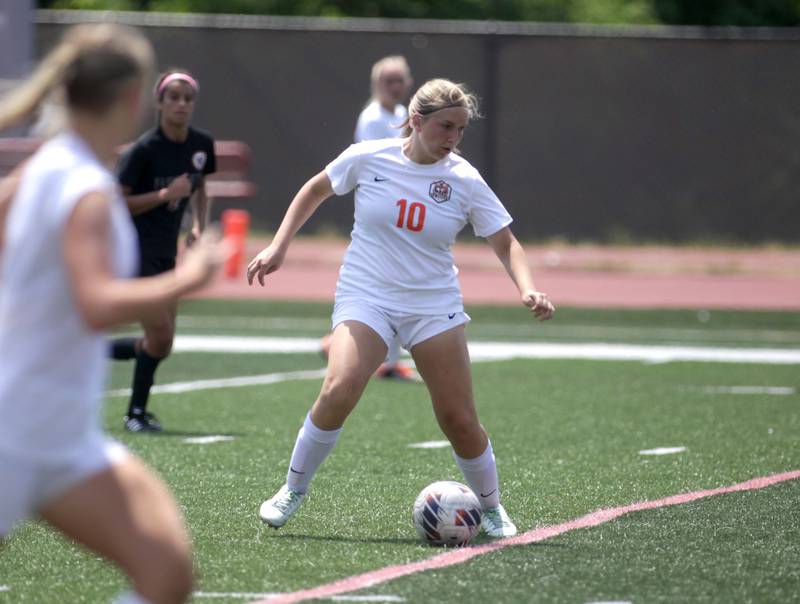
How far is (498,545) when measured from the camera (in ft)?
21.8

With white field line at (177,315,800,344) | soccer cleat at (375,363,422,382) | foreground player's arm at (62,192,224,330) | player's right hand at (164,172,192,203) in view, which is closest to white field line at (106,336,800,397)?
soccer cleat at (375,363,422,382)

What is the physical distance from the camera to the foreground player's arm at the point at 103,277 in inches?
144

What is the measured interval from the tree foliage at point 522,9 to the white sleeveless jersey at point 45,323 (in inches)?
1135

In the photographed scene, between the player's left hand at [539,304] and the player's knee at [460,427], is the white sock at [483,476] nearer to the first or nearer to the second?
the player's knee at [460,427]

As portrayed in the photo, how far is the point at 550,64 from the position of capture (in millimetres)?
25453

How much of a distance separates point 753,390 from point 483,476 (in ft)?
20.4

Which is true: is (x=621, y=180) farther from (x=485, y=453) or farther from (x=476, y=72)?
(x=485, y=453)

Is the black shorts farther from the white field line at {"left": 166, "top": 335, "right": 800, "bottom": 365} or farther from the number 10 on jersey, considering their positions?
the white field line at {"left": 166, "top": 335, "right": 800, "bottom": 365}

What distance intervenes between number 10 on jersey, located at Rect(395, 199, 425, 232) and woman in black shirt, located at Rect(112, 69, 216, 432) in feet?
10.7

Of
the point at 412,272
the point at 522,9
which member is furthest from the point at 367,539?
the point at 522,9

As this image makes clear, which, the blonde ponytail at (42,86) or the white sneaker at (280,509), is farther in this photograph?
the white sneaker at (280,509)

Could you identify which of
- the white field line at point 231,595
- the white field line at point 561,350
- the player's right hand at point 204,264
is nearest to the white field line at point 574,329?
the white field line at point 561,350

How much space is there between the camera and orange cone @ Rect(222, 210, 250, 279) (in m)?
22.4

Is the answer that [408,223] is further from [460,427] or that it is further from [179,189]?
[179,189]
